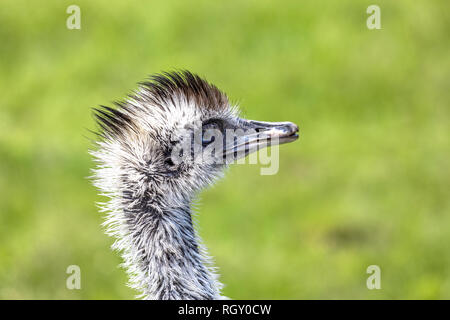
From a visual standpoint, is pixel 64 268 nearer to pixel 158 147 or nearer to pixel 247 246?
pixel 247 246

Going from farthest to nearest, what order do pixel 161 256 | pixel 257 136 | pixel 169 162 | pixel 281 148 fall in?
pixel 281 148 → pixel 257 136 → pixel 169 162 → pixel 161 256

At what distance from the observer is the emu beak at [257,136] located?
3947 mm

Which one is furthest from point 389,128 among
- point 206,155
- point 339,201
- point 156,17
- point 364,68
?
point 206,155

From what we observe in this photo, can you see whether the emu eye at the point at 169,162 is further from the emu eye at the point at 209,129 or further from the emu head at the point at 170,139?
the emu eye at the point at 209,129

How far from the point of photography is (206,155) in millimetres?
4031

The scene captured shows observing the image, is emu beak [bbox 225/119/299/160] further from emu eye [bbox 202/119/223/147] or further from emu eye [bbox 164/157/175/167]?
emu eye [bbox 164/157/175/167]

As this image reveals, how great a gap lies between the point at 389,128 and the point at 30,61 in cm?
337

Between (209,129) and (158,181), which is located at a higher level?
(209,129)

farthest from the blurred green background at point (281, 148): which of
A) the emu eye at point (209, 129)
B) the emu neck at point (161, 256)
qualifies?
A: the emu eye at point (209, 129)

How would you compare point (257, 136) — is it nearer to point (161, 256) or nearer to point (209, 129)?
point (209, 129)

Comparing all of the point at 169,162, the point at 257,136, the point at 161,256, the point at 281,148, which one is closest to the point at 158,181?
the point at 169,162

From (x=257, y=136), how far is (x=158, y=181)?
0.49 m

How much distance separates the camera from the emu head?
150 inches

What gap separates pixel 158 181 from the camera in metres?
3.85
